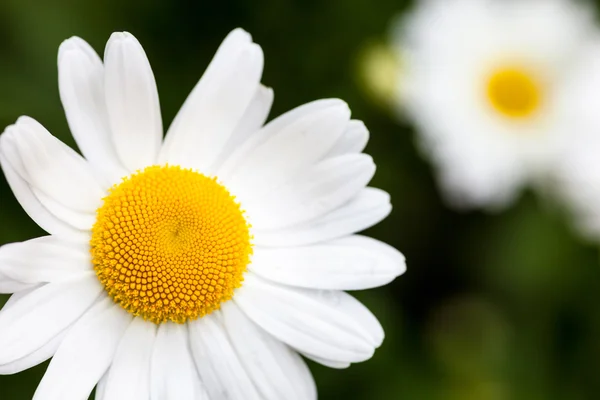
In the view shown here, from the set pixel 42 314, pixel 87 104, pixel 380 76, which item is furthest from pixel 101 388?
pixel 380 76

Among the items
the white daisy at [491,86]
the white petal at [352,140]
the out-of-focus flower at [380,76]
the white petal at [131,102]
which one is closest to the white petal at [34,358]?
the white petal at [131,102]

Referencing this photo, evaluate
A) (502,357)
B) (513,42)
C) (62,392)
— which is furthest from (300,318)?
(513,42)

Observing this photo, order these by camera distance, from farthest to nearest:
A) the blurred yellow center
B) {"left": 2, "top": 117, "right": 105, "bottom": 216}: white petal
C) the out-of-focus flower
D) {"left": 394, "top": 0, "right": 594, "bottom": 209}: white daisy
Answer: the blurred yellow center
{"left": 394, "top": 0, "right": 594, "bottom": 209}: white daisy
the out-of-focus flower
{"left": 2, "top": 117, "right": 105, "bottom": 216}: white petal

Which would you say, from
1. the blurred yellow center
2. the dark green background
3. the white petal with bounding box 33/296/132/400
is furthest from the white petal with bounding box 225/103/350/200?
the blurred yellow center

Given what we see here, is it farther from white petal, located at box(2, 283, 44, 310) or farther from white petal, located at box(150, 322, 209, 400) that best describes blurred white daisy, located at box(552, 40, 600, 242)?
white petal, located at box(2, 283, 44, 310)

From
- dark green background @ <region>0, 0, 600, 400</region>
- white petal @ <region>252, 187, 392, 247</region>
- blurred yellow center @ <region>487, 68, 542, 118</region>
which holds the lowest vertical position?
dark green background @ <region>0, 0, 600, 400</region>

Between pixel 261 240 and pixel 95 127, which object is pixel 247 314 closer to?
pixel 261 240
